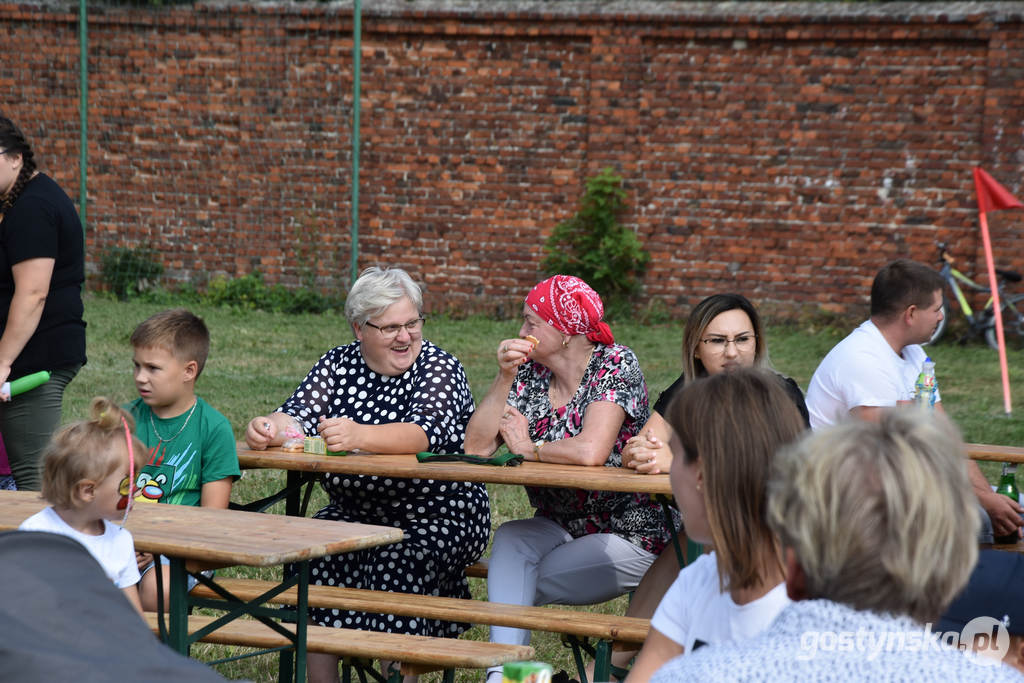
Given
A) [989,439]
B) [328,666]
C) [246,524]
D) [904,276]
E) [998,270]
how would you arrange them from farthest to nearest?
[998,270] → [989,439] → [904,276] → [328,666] → [246,524]

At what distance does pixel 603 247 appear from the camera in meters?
12.3

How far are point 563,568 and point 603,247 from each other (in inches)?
341

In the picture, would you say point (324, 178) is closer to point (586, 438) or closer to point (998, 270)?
point (998, 270)

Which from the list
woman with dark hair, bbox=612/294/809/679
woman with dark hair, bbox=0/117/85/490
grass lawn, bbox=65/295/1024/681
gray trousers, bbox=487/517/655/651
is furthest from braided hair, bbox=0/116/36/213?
woman with dark hair, bbox=612/294/809/679

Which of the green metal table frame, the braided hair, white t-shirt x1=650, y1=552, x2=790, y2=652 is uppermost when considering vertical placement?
the braided hair

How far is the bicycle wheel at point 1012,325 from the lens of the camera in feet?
37.9

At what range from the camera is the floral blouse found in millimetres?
3969

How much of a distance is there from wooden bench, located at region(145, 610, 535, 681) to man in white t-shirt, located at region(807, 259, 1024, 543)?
67.7 inches

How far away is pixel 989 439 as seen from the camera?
7.63m

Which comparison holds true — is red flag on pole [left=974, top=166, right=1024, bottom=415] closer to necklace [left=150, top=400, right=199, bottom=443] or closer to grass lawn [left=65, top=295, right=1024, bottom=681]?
grass lawn [left=65, top=295, right=1024, bottom=681]

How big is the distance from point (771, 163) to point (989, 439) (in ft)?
17.0

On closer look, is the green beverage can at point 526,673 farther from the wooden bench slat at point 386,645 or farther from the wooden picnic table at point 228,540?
the wooden bench slat at point 386,645

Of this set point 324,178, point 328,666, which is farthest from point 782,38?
point 328,666

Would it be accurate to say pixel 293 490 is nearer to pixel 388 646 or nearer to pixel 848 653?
pixel 388 646
